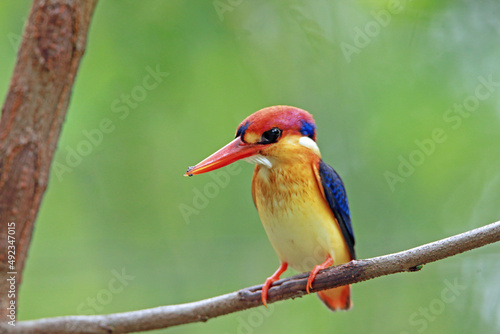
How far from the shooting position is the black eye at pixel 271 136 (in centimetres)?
200

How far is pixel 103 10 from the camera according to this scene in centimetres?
328

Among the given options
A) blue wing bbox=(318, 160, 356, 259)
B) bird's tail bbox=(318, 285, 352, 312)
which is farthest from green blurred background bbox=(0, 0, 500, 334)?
blue wing bbox=(318, 160, 356, 259)

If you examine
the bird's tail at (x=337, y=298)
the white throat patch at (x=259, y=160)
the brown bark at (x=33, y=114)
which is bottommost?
the bird's tail at (x=337, y=298)

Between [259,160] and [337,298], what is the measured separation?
1.00 metres

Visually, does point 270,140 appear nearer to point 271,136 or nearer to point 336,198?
point 271,136

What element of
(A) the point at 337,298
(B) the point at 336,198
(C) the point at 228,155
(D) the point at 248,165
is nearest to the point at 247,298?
(C) the point at 228,155

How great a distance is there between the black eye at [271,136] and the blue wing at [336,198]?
0.31 m

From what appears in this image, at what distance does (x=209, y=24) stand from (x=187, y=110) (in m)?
0.55

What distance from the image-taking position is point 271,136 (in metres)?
2.02

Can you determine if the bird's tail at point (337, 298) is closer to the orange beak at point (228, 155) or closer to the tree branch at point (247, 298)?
the tree branch at point (247, 298)

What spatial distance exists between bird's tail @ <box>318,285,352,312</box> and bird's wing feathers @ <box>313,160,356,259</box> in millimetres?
277

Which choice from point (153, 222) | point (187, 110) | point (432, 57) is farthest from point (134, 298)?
point (432, 57)

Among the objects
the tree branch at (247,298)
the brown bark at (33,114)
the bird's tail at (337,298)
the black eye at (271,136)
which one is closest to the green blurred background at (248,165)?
the bird's tail at (337,298)

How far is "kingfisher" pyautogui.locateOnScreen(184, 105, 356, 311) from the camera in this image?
1.98 m
